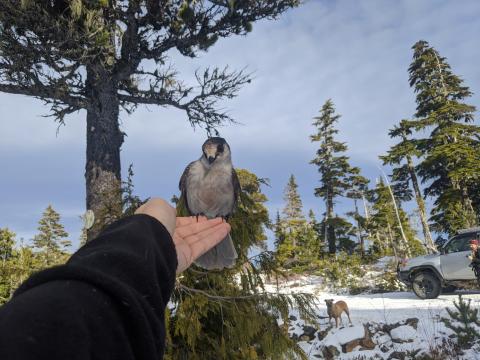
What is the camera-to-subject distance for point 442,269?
13.2 m

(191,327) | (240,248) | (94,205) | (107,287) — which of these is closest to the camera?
(107,287)

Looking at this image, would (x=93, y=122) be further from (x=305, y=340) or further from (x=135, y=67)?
(x=305, y=340)

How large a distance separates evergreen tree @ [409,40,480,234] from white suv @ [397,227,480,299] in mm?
11126

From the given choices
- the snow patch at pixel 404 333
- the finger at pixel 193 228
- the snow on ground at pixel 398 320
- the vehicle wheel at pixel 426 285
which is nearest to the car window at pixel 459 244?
the vehicle wheel at pixel 426 285

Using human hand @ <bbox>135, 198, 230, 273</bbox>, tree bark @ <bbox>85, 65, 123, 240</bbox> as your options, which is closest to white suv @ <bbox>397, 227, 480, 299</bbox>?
tree bark @ <bbox>85, 65, 123, 240</bbox>

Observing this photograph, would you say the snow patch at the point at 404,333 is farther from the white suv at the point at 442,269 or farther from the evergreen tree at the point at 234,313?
the evergreen tree at the point at 234,313

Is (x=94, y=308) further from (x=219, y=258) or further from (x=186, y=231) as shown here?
(x=219, y=258)

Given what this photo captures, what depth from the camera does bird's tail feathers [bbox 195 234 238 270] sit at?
3285 mm

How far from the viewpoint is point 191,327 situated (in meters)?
5.53

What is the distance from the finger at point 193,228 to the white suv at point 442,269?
40.7 ft

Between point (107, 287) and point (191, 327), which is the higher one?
point (107, 287)

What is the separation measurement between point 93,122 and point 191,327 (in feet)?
17.9

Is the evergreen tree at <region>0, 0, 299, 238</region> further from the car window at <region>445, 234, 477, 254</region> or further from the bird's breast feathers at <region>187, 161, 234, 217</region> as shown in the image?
the car window at <region>445, 234, 477, 254</region>

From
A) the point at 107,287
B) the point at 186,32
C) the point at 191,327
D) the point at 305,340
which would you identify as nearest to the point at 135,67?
the point at 186,32
